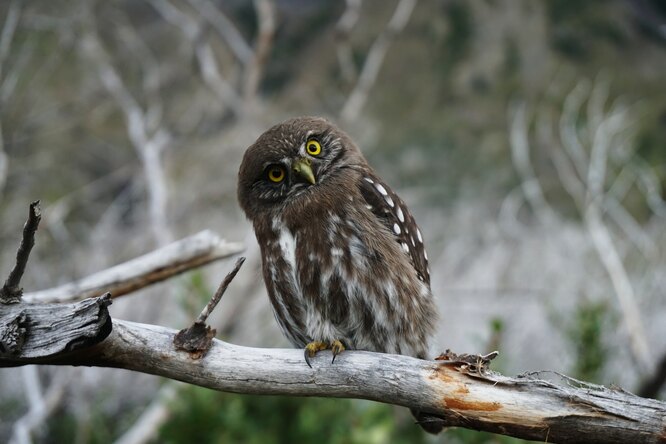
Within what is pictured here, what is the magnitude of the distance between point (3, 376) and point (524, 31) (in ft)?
23.9

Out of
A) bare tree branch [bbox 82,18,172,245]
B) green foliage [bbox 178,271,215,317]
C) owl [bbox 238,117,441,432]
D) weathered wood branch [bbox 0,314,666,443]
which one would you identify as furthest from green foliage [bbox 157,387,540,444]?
weathered wood branch [bbox 0,314,666,443]

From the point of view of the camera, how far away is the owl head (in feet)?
9.00

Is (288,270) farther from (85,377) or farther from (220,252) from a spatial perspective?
(85,377)

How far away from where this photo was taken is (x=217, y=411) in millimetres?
4621

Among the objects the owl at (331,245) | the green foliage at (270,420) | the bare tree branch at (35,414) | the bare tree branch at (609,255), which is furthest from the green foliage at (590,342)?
the bare tree branch at (35,414)

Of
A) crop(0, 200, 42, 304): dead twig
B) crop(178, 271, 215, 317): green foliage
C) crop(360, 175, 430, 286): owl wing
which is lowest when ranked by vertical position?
crop(0, 200, 42, 304): dead twig

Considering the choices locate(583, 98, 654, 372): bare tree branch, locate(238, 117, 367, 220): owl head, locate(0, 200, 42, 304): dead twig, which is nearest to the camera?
locate(0, 200, 42, 304): dead twig

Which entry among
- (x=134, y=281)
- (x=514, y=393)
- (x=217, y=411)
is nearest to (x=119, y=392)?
(x=217, y=411)

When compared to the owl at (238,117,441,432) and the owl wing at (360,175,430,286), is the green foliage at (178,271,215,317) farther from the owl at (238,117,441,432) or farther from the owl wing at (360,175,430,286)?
the owl wing at (360,175,430,286)

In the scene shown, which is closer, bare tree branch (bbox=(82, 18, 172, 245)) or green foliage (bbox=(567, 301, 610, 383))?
green foliage (bbox=(567, 301, 610, 383))

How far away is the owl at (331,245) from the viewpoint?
265 centimetres

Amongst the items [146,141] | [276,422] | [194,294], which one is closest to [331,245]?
[194,294]

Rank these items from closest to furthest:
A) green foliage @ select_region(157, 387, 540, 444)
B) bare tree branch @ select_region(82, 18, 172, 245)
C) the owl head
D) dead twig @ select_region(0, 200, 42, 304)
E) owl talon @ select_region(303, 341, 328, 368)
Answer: dead twig @ select_region(0, 200, 42, 304)
owl talon @ select_region(303, 341, 328, 368)
the owl head
green foliage @ select_region(157, 387, 540, 444)
bare tree branch @ select_region(82, 18, 172, 245)

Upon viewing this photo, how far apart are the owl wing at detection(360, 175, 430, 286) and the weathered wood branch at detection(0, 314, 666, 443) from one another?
0.70 metres
